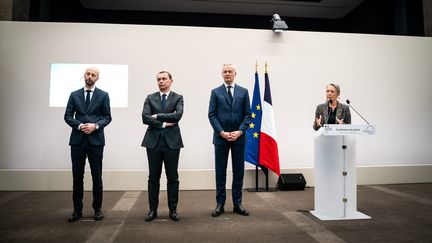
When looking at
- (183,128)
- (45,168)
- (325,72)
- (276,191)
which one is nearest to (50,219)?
(45,168)

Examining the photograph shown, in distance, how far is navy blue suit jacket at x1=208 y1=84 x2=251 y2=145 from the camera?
2.97 meters

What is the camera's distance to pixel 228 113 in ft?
9.80

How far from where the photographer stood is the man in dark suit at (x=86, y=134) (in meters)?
2.76

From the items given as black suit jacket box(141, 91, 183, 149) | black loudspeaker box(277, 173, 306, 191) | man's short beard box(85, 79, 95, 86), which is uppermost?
man's short beard box(85, 79, 95, 86)

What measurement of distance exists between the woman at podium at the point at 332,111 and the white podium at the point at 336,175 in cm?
20

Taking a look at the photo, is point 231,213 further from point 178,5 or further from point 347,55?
point 178,5

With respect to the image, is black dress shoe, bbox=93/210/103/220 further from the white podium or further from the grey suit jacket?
the grey suit jacket

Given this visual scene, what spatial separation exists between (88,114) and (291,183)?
291 cm

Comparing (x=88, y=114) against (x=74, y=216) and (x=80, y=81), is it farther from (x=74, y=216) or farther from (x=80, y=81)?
(x=80, y=81)

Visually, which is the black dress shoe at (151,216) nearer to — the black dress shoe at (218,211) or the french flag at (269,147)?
the black dress shoe at (218,211)

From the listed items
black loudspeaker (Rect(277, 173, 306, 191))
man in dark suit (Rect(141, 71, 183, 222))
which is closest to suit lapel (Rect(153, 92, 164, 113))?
man in dark suit (Rect(141, 71, 183, 222))

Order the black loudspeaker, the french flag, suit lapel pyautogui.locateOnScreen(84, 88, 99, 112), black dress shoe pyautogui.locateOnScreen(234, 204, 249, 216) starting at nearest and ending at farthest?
suit lapel pyautogui.locateOnScreen(84, 88, 99, 112) → black dress shoe pyautogui.locateOnScreen(234, 204, 249, 216) → the french flag → the black loudspeaker

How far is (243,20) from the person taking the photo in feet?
22.3

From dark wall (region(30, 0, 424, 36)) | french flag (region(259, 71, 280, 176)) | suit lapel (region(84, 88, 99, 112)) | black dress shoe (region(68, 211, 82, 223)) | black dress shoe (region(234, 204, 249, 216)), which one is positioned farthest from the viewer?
dark wall (region(30, 0, 424, 36))
